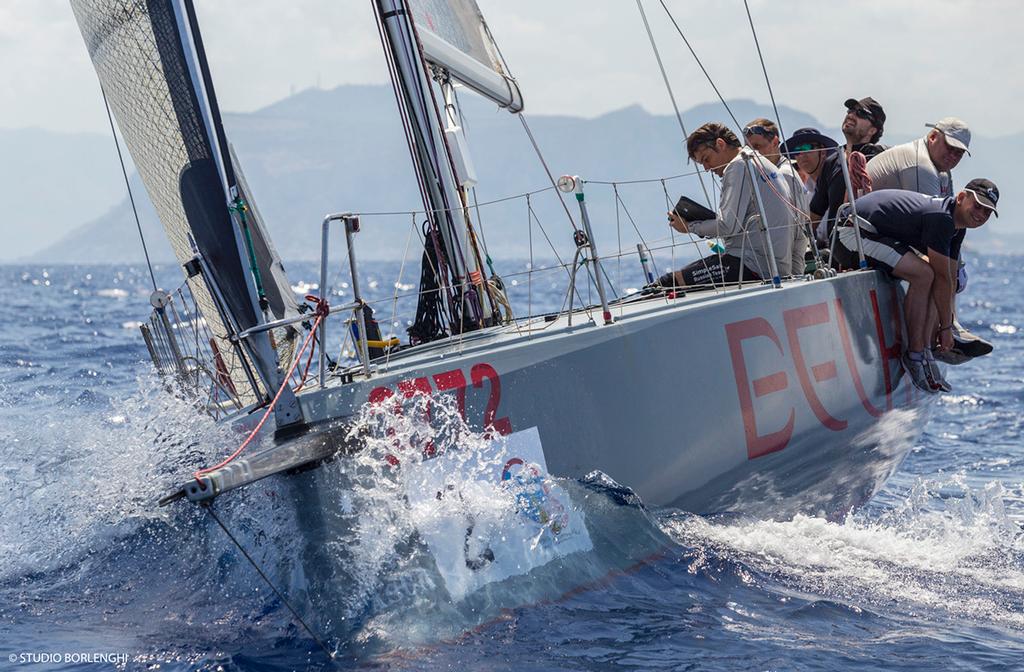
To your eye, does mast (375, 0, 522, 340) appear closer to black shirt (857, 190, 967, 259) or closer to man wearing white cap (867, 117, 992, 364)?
black shirt (857, 190, 967, 259)

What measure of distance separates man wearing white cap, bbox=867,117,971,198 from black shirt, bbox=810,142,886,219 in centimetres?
26

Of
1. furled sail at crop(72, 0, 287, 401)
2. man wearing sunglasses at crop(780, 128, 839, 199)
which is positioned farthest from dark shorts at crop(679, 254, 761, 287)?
Result: furled sail at crop(72, 0, 287, 401)

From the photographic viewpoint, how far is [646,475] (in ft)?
12.7

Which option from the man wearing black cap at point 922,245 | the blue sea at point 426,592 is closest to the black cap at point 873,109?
the man wearing black cap at point 922,245

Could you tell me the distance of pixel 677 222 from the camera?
16.3 ft

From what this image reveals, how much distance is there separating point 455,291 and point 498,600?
173 centimetres

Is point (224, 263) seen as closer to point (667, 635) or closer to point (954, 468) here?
point (667, 635)

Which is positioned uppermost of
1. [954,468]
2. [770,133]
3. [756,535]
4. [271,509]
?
[770,133]

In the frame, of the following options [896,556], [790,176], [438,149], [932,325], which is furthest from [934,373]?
[438,149]

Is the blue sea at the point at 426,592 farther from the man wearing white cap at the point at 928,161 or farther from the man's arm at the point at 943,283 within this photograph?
the man wearing white cap at the point at 928,161

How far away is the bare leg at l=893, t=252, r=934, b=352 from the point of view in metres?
5.11

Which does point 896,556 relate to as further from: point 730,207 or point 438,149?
point 438,149

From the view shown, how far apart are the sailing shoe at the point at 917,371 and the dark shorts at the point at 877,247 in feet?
1.43

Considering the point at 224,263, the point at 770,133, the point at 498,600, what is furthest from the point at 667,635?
the point at 770,133
